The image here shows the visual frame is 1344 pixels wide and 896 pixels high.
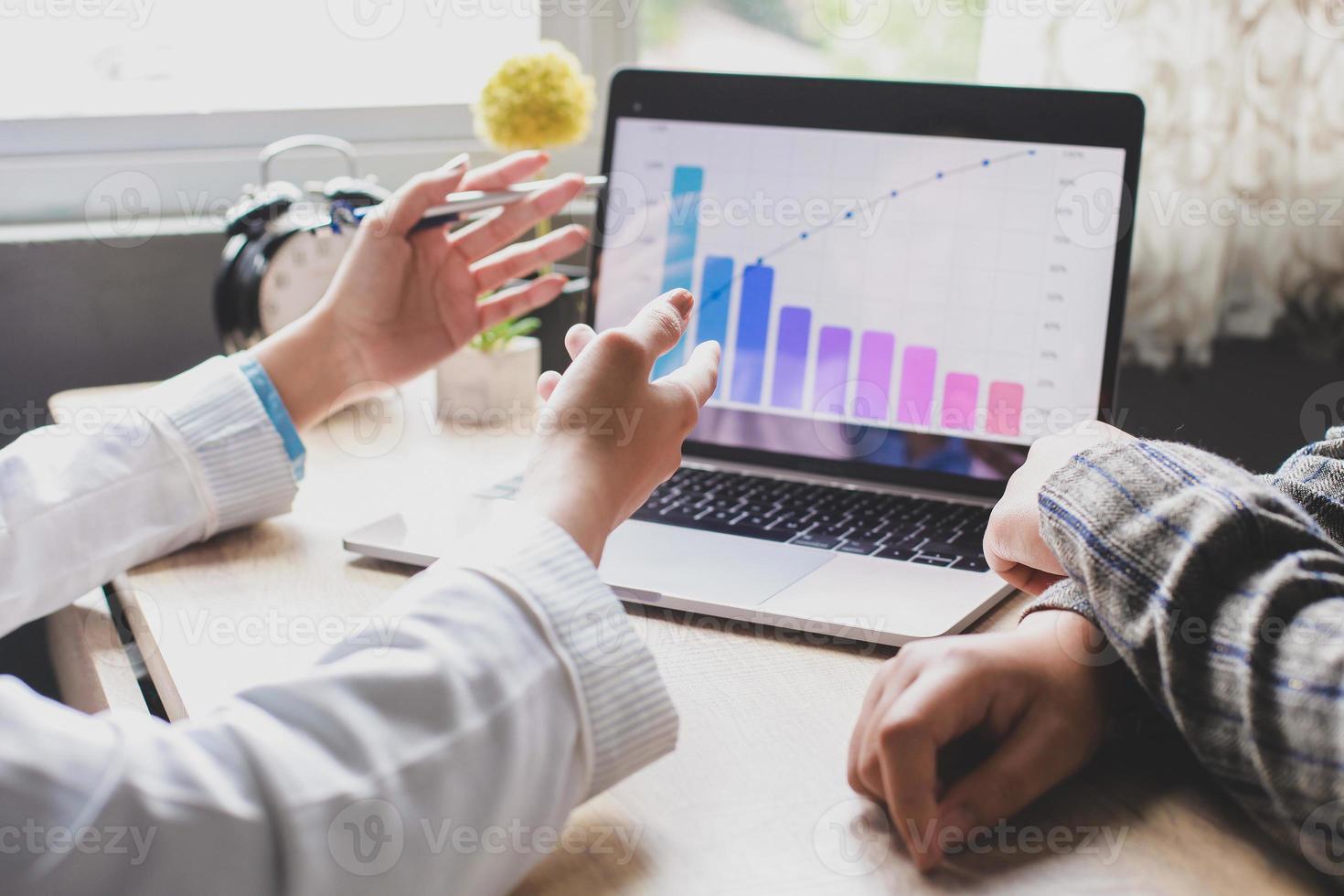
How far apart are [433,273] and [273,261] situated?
0.18 metres

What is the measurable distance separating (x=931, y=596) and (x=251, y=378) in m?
0.50

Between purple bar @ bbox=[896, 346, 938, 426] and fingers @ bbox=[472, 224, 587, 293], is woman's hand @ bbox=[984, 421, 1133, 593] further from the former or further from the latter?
fingers @ bbox=[472, 224, 587, 293]

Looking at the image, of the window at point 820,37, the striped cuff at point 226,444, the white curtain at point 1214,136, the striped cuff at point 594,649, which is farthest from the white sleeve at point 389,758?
the window at point 820,37

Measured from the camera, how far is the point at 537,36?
146 centimetres

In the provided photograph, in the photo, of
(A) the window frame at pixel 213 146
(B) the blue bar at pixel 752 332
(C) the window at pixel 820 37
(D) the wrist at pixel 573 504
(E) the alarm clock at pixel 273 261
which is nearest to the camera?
(D) the wrist at pixel 573 504

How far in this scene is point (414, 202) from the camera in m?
0.91

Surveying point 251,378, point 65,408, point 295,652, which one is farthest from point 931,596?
point 65,408

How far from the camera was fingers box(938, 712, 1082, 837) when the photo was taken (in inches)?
17.6

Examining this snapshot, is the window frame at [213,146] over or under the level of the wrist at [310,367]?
over

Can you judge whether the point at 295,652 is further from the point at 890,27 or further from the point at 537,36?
the point at 890,27

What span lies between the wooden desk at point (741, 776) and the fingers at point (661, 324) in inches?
6.4

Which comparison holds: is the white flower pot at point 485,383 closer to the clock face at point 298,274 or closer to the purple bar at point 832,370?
the clock face at point 298,274

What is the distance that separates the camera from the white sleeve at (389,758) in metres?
0.38

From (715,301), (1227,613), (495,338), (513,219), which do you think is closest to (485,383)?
(495,338)
